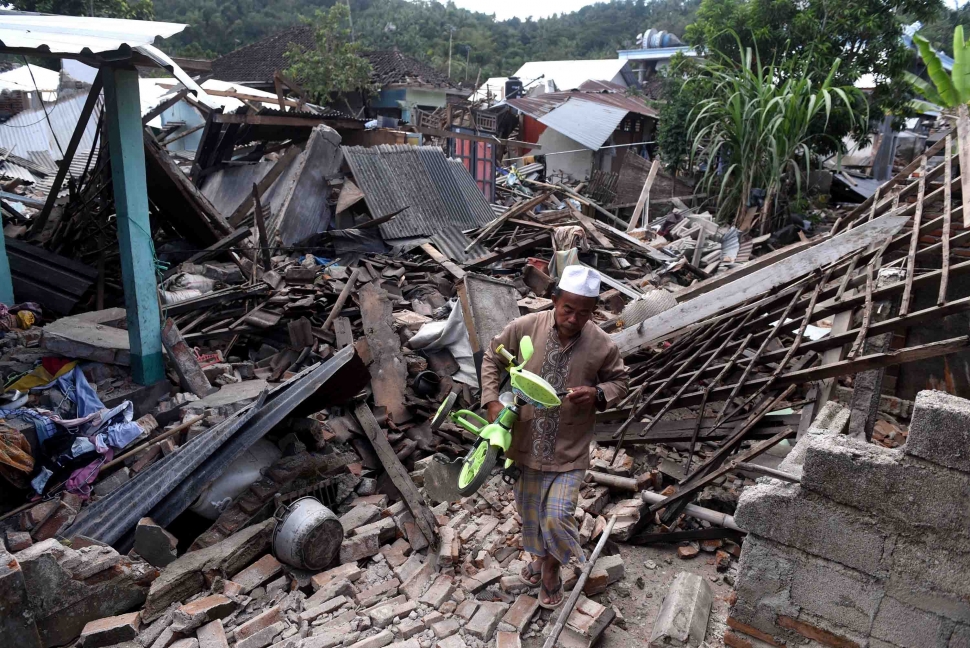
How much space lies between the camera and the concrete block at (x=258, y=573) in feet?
13.2

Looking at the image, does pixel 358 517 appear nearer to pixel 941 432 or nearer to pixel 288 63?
pixel 941 432

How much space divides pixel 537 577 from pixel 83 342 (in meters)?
4.36

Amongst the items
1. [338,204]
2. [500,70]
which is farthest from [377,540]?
[500,70]

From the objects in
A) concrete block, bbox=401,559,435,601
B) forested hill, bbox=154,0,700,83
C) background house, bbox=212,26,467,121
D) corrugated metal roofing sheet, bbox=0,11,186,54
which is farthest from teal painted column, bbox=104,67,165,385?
forested hill, bbox=154,0,700,83

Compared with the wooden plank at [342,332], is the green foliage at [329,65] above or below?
above

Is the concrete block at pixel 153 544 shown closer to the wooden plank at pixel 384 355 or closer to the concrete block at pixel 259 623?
the concrete block at pixel 259 623

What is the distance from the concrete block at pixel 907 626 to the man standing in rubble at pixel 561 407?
140 cm

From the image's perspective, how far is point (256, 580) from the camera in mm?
4078

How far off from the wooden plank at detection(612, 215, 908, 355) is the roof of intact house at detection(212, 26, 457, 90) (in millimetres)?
24836

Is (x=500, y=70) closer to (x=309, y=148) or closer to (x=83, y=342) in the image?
(x=309, y=148)

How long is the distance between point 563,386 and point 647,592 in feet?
5.31

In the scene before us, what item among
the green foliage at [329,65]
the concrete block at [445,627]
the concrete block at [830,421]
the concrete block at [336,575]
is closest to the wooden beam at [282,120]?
the concrete block at [336,575]

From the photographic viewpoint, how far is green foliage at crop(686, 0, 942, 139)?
46.7 ft

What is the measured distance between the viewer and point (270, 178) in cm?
1059
